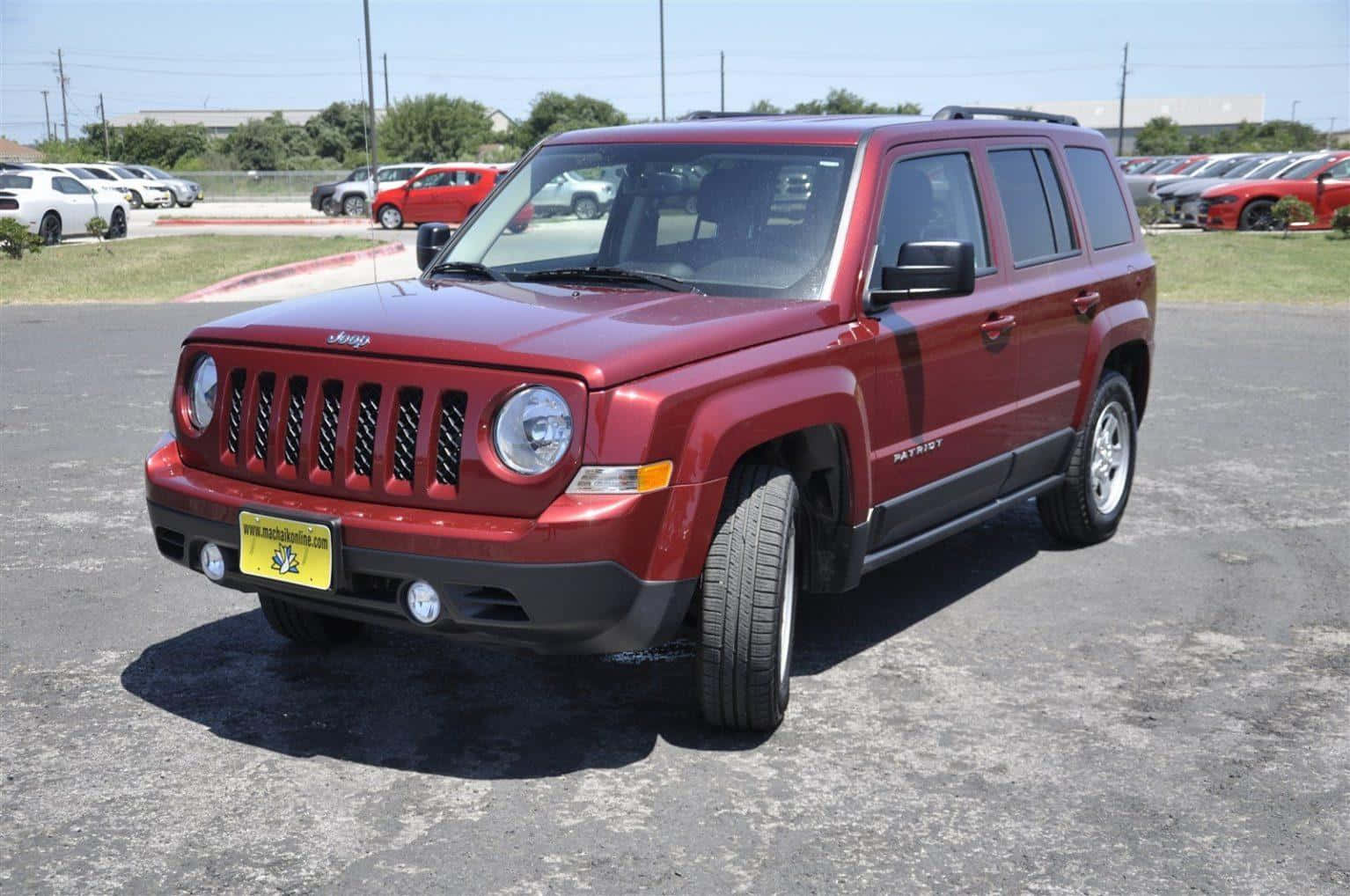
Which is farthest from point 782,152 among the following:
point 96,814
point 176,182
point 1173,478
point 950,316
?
point 176,182

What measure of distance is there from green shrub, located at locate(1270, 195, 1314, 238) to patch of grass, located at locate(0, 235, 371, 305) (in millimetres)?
16901

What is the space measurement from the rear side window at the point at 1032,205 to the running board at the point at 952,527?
979 mm

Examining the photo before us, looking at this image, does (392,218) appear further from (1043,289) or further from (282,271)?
(1043,289)

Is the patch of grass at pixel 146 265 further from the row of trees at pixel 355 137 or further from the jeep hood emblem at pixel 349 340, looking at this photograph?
the row of trees at pixel 355 137

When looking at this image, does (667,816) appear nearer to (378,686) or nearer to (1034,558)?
(378,686)

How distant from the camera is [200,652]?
537 centimetres

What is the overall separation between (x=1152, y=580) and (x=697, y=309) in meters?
2.91

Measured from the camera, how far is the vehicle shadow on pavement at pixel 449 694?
447 cm

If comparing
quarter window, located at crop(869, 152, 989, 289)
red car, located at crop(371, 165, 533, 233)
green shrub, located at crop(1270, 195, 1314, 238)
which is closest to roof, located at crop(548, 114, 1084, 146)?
quarter window, located at crop(869, 152, 989, 289)

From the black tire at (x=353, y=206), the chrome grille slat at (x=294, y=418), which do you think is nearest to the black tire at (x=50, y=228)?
the black tire at (x=353, y=206)

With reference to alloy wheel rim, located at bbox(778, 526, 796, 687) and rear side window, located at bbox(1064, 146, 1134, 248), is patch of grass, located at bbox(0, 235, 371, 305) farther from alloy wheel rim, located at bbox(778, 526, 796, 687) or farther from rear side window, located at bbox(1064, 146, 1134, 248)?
alloy wheel rim, located at bbox(778, 526, 796, 687)

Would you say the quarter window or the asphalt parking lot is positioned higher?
the quarter window

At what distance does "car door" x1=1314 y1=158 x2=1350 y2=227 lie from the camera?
94.5 feet

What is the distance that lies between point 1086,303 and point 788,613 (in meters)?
2.56
